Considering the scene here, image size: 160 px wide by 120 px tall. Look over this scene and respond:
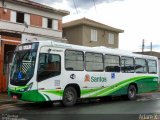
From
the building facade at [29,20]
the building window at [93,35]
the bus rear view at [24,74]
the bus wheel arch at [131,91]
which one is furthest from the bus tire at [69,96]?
the building window at [93,35]

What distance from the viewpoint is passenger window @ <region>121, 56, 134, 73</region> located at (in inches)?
781

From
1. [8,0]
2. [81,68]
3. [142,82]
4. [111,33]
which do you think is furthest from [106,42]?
[81,68]

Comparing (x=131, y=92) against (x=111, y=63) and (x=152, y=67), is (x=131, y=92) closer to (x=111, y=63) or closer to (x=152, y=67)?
(x=111, y=63)

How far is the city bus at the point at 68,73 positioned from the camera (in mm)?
14570

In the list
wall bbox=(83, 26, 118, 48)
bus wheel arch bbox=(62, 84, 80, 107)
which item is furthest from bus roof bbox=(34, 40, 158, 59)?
wall bbox=(83, 26, 118, 48)

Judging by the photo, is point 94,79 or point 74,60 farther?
point 94,79

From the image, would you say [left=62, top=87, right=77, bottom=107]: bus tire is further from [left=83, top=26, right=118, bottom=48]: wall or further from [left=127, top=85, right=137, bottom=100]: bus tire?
[left=83, top=26, right=118, bottom=48]: wall

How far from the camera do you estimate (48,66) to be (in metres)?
15.0

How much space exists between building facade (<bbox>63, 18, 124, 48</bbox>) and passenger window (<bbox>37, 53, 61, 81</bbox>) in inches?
1180

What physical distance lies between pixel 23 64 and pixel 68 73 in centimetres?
218

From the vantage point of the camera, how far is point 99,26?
4719 cm

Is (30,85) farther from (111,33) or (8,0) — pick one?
(111,33)

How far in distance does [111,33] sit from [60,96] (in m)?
35.8

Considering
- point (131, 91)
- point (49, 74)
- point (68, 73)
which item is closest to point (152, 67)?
point (131, 91)
